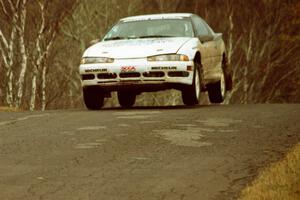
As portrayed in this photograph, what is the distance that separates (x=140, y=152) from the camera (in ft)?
35.1

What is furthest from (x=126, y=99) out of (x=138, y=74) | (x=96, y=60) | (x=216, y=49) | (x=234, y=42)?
(x=234, y=42)

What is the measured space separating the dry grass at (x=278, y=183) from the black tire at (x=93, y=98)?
6.75 m

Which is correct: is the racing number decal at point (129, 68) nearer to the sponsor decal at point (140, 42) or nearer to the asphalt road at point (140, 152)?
the sponsor decal at point (140, 42)

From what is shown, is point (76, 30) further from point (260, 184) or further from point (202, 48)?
point (260, 184)

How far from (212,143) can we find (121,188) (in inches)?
113

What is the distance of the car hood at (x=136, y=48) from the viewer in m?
15.5

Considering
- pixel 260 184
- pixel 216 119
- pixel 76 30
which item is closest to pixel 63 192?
pixel 260 184

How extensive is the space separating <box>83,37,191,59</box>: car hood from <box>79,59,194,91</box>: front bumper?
12 cm

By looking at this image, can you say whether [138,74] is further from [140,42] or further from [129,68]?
[140,42]

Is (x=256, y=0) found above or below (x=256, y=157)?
below

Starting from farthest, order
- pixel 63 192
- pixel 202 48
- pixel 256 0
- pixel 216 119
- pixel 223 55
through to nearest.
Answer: pixel 256 0, pixel 223 55, pixel 202 48, pixel 216 119, pixel 63 192

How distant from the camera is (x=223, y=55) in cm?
1912

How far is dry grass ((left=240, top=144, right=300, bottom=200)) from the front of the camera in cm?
814

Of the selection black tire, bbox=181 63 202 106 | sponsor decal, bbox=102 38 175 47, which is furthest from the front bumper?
Answer: sponsor decal, bbox=102 38 175 47
